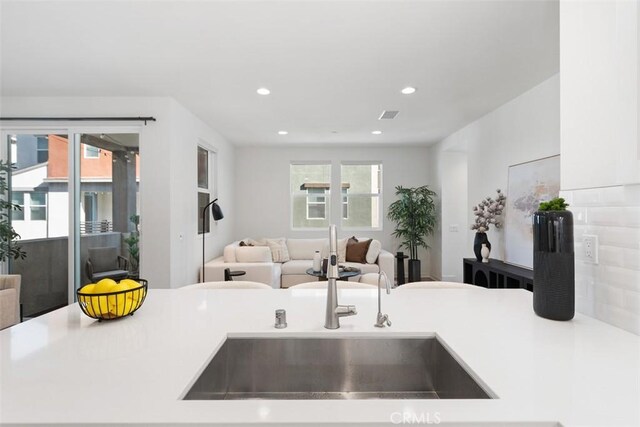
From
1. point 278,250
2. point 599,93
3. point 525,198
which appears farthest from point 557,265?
point 278,250

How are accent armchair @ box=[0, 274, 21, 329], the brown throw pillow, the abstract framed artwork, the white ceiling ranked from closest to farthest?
the white ceiling < accent armchair @ box=[0, 274, 21, 329] < the abstract framed artwork < the brown throw pillow

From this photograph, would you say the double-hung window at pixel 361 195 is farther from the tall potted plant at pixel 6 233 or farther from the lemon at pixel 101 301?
the lemon at pixel 101 301

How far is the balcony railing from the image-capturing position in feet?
12.7

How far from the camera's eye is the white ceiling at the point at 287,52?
6.94 feet

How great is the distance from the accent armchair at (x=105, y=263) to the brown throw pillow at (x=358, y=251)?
3.32 metres

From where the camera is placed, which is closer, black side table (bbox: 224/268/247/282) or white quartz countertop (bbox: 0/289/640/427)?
white quartz countertop (bbox: 0/289/640/427)

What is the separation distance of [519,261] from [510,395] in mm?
3334

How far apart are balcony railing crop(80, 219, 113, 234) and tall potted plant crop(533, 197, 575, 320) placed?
4.18m

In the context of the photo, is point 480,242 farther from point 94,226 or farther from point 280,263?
point 94,226

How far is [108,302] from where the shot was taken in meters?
Result: 1.14

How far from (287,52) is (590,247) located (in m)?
2.34

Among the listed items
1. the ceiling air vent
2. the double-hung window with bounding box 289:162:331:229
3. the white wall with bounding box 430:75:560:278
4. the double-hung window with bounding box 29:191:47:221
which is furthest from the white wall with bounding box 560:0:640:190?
the double-hung window with bounding box 289:162:331:229

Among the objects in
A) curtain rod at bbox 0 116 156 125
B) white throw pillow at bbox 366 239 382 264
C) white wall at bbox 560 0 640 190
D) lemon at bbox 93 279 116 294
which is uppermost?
curtain rod at bbox 0 116 156 125

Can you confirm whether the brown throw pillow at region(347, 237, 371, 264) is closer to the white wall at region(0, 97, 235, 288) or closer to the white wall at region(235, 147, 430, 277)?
the white wall at region(235, 147, 430, 277)
